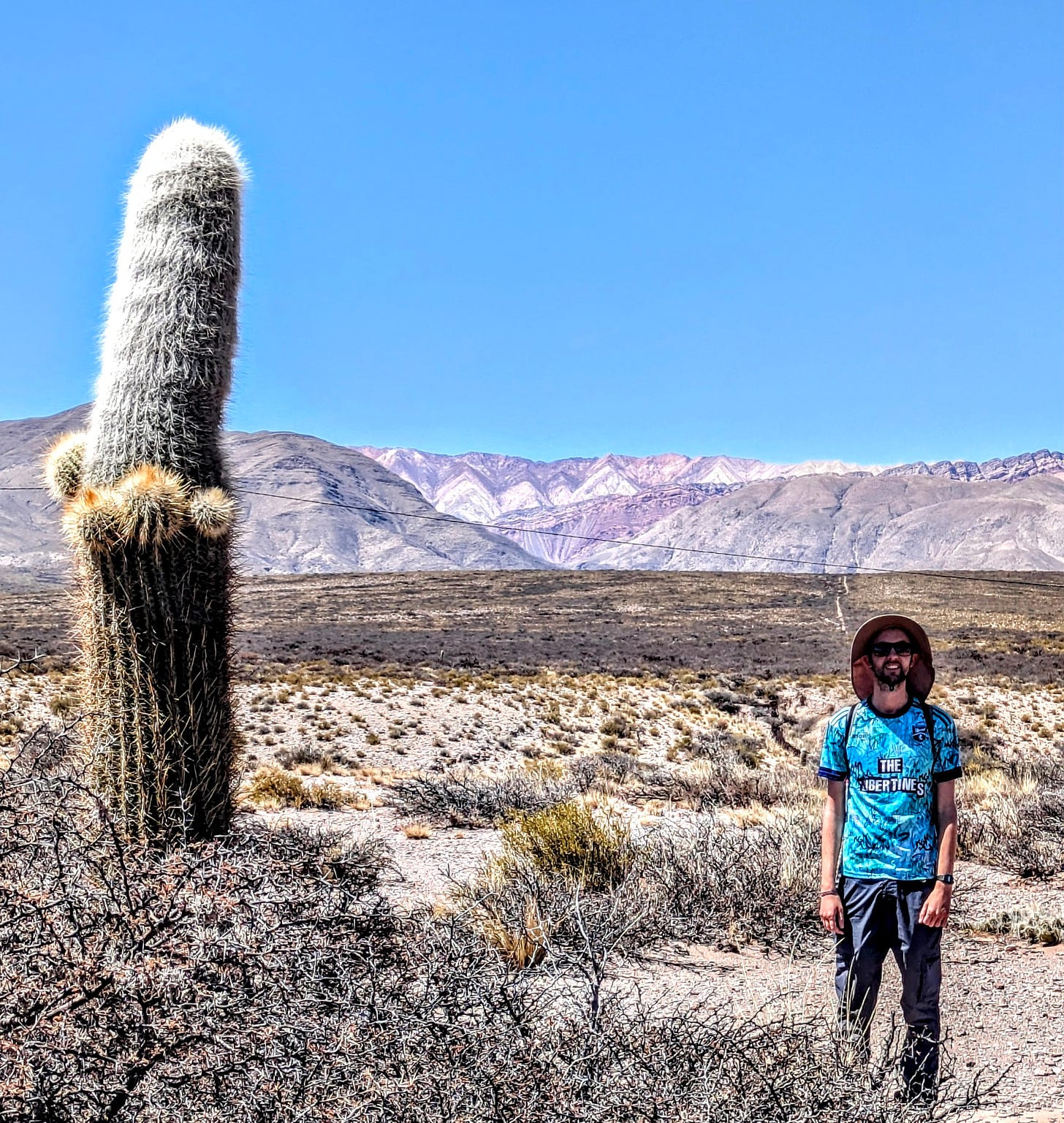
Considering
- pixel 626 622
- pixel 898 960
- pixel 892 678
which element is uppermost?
pixel 892 678

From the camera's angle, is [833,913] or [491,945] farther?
[491,945]

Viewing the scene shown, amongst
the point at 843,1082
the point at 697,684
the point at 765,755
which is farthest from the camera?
the point at 697,684

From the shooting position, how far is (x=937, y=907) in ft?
11.0

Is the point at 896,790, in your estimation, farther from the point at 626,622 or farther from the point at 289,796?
the point at 626,622

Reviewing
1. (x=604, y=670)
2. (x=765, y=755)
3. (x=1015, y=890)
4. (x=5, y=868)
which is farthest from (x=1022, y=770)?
(x=604, y=670)

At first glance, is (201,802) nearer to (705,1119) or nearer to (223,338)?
(223,338)

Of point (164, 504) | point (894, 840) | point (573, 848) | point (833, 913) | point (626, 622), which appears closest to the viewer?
point (894, 840)

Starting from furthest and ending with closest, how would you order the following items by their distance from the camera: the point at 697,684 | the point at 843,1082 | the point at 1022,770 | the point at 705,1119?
the point at 697,684 < the point at 1022,770 < the point at 843,1082 < the point at 705,1119

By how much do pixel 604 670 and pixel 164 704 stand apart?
24477mm

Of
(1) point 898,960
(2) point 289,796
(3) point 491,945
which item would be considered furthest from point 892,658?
(2) point 289,796

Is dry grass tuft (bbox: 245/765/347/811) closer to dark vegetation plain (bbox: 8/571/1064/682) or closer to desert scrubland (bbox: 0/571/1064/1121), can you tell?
desert scrubland (bbox: 0/571/1064/1121)

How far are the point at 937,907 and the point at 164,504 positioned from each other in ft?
15.3

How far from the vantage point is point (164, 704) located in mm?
5691

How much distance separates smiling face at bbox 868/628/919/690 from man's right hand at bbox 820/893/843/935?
2.83ft
